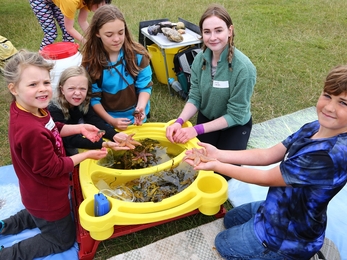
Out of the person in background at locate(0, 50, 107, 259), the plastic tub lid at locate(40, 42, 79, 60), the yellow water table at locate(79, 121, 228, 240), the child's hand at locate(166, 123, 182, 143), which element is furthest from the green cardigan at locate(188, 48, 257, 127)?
the plastic tub lid at locate(40, 42, 79, 60)

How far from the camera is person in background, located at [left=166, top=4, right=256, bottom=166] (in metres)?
2.14

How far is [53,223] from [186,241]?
32.1 inches

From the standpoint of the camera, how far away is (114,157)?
2.27 m

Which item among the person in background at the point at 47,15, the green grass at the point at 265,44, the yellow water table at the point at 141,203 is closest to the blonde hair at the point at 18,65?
the green grass at the point at 265,44

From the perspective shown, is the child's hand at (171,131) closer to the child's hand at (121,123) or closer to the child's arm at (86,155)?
the child's hand at (121,123)

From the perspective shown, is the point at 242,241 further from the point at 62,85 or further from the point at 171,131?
the point at 62,85

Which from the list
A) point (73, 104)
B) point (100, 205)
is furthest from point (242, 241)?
point (73, 104)

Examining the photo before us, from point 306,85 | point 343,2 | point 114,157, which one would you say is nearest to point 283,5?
point 343,2

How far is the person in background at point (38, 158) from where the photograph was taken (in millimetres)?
1547

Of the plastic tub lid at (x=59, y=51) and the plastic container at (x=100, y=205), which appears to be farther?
the plastic tub lid at (x=59, y=51)

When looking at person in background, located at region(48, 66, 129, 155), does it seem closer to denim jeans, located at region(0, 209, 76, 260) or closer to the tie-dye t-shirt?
denim jeans, located at region(0, 209, 76, 260)

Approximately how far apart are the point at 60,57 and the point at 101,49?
1.49ft

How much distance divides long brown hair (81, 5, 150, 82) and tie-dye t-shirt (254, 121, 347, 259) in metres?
1.39

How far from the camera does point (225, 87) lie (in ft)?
7.43
